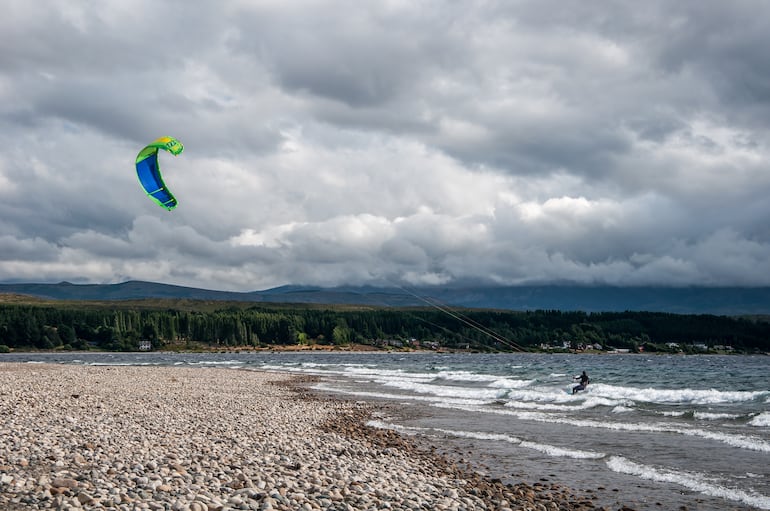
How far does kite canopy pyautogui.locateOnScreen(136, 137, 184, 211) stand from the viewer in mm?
28625

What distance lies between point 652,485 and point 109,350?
16708 centimetres

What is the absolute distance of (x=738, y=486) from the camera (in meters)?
14.2

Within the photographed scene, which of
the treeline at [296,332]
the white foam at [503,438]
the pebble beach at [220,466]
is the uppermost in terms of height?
the pebble beach at [220,466]

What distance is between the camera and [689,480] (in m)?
14.8

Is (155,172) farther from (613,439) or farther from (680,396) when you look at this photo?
(680,396)

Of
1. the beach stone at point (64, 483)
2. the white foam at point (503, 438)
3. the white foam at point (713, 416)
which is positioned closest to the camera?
the beach stone at point (64, 483)

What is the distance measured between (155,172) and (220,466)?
19.4 meters

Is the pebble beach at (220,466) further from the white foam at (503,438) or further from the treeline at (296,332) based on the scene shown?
the treeline at (296,332)

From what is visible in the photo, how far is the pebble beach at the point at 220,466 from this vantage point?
1007 cm

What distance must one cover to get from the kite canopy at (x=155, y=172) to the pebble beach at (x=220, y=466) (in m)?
9.77

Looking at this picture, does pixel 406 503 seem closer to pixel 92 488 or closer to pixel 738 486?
pixel 92 488

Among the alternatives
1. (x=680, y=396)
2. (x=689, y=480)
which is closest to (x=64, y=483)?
(x=689, y=480)

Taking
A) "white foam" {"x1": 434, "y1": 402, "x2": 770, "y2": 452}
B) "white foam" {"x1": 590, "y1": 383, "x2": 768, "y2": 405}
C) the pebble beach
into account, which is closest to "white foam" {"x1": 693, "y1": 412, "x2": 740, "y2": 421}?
"white foam" {"x1": 434, "y1": 402, "x2": 770, "y2": 452}

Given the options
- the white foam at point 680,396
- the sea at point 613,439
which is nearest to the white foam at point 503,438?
the sea at point 613,439
